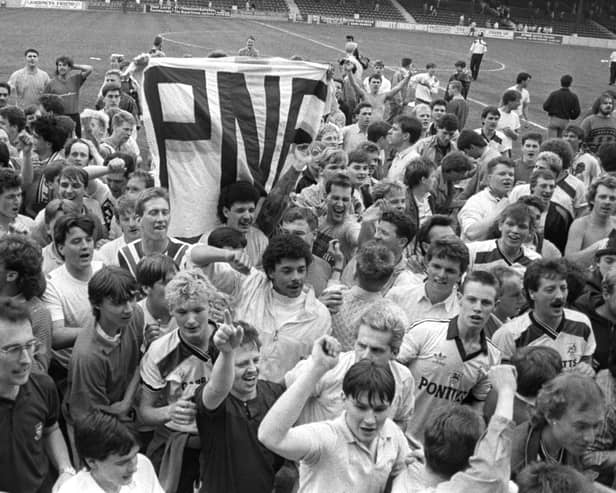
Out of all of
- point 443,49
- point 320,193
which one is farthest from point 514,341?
point 443,49

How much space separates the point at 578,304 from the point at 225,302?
267 centimetres

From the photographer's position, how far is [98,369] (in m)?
4.91

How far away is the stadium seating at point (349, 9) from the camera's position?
218 ft

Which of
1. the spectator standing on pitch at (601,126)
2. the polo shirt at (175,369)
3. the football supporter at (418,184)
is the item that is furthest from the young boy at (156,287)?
the spectator standing on pitch at (601,126)

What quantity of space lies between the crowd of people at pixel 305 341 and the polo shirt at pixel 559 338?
0.4 inches

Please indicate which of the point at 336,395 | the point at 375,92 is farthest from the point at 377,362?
the point at 375,92

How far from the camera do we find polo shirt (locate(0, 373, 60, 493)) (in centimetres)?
438

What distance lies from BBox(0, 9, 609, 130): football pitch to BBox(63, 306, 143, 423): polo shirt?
1745 cm

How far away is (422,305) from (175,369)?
1.83 metres

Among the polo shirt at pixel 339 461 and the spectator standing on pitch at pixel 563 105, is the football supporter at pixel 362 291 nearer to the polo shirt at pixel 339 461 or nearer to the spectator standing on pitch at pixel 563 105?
the polo shirt at pixel 339 461

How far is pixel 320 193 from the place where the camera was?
8.30 m

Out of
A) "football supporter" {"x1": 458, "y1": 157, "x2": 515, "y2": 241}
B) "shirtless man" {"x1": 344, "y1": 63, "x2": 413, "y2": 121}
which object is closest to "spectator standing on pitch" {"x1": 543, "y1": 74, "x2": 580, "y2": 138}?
"shirtless man" {"x1": 344, "y1": 63, "x2": 413, "y2": 121}

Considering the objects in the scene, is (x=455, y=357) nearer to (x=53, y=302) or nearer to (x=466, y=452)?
(x=466, y=452)

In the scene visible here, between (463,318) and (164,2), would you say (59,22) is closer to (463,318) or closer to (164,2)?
(164,2)
